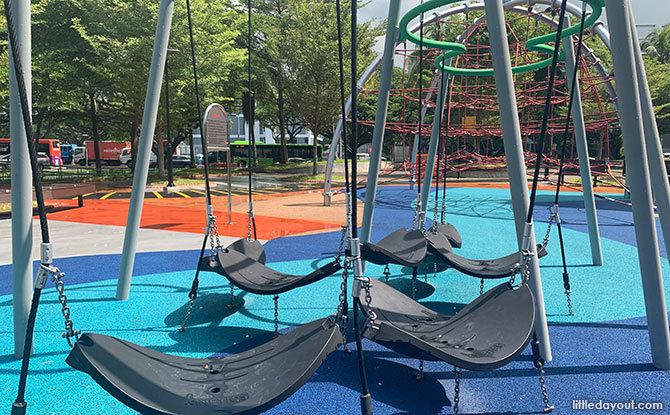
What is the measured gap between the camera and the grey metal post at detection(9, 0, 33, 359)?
3064 mm

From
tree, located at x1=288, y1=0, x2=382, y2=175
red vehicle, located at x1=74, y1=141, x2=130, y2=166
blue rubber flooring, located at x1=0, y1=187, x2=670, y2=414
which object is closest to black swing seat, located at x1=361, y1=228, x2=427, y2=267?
blue rubber flooring, located at x1=0, y1=187, x2=670, y2=414

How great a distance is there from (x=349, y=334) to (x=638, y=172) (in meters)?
2.36

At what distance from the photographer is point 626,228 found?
902cm

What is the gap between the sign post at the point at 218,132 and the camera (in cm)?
962

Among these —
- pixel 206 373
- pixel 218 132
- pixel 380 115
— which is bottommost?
pixel 206 373

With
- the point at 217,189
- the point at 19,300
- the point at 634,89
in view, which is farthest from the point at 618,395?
the point at 217,189

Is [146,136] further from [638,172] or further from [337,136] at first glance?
[337,136]

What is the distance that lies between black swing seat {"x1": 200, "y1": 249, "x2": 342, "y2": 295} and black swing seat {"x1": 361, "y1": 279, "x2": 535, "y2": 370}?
610mm

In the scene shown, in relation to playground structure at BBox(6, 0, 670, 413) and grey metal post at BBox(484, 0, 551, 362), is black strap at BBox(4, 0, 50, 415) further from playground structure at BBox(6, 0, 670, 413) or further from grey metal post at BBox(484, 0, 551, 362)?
grey metal post at BBox(484, 0, 551, 362)

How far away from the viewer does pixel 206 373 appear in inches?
94.5

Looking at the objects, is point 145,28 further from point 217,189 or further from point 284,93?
point 284,93

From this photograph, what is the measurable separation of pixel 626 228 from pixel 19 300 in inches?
391

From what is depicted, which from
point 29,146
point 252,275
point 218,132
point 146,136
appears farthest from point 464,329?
point 218,132

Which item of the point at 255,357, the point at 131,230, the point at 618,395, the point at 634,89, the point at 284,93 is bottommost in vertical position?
the point at 618,395
